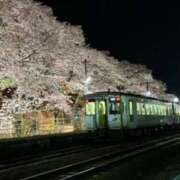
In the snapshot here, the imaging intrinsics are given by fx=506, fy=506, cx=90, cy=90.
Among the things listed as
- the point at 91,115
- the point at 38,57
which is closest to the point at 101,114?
the point at 91,115

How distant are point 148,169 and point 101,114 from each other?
14679mm

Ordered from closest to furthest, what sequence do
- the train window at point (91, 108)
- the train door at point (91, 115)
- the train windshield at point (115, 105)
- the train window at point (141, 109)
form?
1. the train windshield at point (115, 105)
2. the train door at point (91, 115)
3. the train window at point (91, 108)
4. the train window at point (141, 109)

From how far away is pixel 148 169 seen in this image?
1394 cm

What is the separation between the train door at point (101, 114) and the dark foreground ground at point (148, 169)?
32.6 feet

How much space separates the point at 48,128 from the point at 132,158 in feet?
53.8

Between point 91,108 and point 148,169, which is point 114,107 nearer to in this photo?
point 91,108

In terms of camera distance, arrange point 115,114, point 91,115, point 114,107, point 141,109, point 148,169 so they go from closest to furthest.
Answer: point 148,169
point 115,114
point 114,107
point 91,115
point 141,109

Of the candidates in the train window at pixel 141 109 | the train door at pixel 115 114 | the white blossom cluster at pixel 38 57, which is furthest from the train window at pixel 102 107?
the white blossom cluster at pixel 38 57

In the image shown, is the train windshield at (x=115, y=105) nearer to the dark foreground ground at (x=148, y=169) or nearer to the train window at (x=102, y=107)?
the train window at (x=102, y=107)

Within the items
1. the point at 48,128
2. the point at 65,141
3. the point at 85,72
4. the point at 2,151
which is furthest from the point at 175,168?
the point at 85,72

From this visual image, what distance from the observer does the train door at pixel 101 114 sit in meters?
28.3

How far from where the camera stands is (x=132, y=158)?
1712 centimetres

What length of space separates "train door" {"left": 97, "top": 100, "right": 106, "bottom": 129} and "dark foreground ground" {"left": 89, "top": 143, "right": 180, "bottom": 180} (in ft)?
32.6

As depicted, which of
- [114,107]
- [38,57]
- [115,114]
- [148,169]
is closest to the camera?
[148,169]
